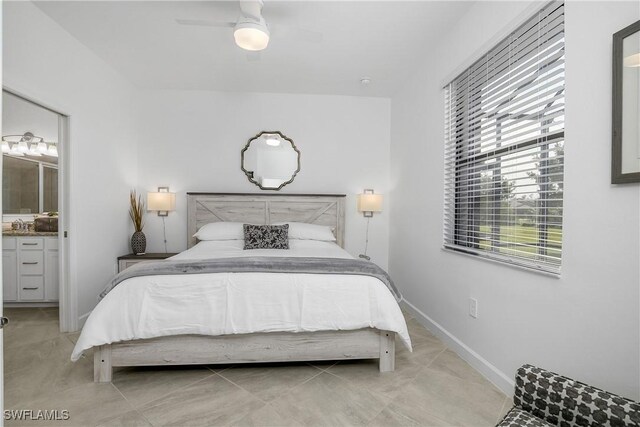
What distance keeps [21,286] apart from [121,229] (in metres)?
1.19

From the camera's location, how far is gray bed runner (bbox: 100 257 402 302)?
212cm

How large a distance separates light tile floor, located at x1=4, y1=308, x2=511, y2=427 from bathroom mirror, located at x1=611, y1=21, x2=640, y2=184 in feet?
4.61

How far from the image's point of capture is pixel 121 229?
3.78 m

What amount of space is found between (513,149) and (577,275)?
85 centimetres

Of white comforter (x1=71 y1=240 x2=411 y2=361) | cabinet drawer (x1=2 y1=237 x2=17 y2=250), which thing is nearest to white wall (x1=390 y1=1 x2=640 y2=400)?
white comforter (x1=71 y1=240 x2=411 y2=361)

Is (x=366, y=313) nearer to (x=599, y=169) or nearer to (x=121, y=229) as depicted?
(x=599, y=169)

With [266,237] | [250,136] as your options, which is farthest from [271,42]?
[266,237]

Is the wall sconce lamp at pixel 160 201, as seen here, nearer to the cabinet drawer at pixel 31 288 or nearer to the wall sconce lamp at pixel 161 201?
the wall sconce lamp at pixel 161 201

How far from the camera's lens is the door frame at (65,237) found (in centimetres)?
290

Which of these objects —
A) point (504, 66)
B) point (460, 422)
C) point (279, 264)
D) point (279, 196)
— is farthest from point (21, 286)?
point (504, 66)

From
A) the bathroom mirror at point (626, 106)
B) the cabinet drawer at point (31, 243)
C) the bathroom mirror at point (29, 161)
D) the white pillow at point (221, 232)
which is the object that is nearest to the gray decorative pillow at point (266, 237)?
the white pillow at point (221, 232)

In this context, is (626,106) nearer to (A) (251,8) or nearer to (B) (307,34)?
(B) (307,34)

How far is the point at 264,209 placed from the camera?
13.5 feet

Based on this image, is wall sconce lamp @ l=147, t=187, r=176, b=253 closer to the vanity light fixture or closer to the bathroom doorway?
the bathroom doorway
